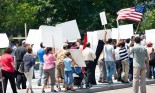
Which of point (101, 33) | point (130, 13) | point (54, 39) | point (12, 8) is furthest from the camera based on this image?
point (12, 8)

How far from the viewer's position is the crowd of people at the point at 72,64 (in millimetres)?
15402

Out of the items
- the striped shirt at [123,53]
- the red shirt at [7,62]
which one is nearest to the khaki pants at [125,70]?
the striped shirt at [123,53]

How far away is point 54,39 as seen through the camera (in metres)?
17.0

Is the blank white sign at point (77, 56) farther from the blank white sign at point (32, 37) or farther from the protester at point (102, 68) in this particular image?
the blank white sign at point (32, 37)

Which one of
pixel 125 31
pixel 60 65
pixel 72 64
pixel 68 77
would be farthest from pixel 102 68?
pixel 125 31

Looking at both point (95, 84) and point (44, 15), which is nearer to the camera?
point (95, 84)

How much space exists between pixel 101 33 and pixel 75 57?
3.24 meters

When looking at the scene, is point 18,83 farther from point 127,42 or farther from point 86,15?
point 86,15

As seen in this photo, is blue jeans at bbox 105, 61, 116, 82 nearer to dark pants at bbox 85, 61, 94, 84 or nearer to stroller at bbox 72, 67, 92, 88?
dark pants at bbox 85, 61, 94, 84

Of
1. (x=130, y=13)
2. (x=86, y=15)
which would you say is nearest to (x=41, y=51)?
(x=130, y=13)

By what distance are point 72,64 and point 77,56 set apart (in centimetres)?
35

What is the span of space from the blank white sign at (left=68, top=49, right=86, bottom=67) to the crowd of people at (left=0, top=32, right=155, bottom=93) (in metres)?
0.18

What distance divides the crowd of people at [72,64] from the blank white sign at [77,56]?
178 mm

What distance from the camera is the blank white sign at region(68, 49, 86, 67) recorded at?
1717cm
